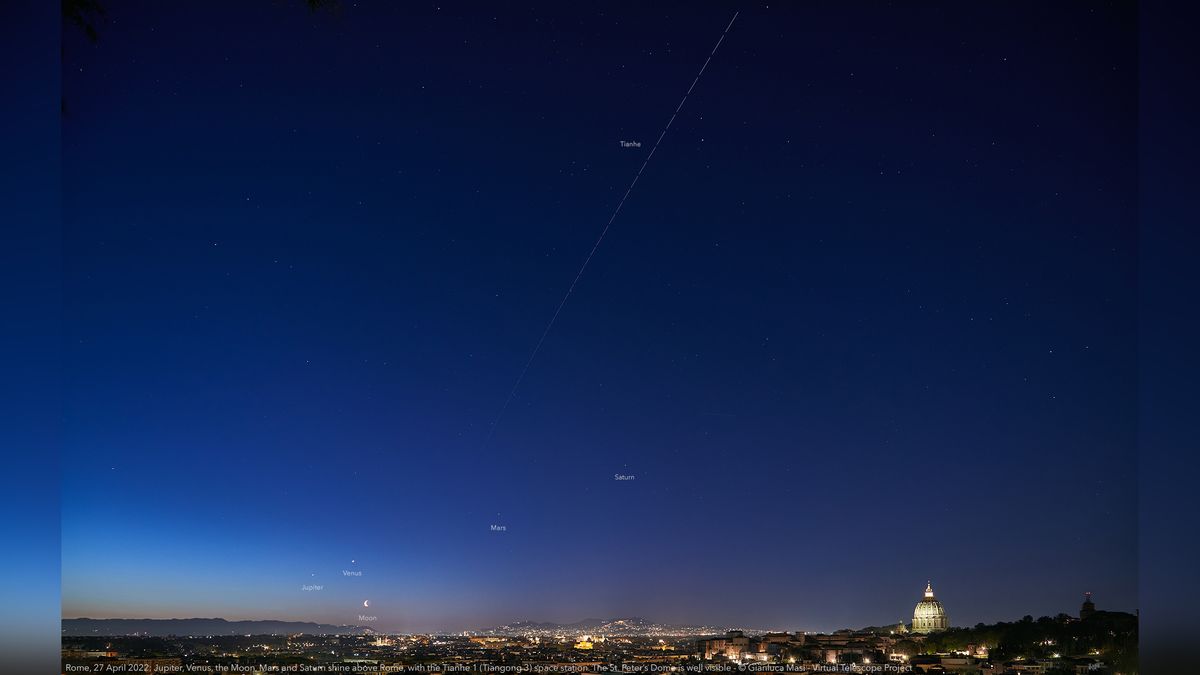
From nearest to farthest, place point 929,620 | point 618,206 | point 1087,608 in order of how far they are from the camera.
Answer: point 618,206 → point 1087,608 → point 929,620

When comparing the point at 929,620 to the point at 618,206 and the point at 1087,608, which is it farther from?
the point at 618,206

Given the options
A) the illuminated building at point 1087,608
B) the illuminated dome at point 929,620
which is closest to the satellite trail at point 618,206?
the illuminated building at point 1087,608

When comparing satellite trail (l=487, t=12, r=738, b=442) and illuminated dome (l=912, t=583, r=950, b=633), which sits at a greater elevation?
satellite trail (l=487, t=12, r=738, b=442)

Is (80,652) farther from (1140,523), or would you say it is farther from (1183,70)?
(1183,70)

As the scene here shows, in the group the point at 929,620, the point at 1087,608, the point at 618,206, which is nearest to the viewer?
the point at 618,206

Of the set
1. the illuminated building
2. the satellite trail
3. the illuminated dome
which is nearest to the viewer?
the satellite trail

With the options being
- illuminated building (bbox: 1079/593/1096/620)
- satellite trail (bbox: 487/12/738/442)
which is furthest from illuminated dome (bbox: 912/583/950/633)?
satellite trail (bbox: 487/12/738/442)

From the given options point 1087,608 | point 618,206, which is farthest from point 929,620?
point 618,206

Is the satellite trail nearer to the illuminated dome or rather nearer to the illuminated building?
the illuminated building

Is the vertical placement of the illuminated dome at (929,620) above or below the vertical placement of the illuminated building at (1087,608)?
below

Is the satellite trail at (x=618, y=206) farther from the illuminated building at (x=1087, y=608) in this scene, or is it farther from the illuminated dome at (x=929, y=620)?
the illuminated dome at (x=929, y=620)

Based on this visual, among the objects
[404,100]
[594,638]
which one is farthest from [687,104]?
[594,638]

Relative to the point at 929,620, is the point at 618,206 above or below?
above

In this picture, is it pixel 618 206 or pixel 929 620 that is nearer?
pixel 618 206
